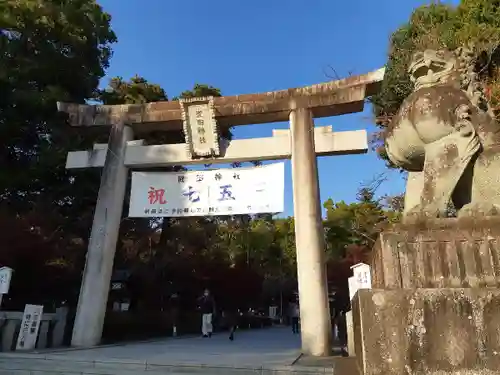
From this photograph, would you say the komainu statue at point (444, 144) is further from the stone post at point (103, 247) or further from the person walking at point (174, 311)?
the person walking at point (174, 311)

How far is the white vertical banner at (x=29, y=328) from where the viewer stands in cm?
797

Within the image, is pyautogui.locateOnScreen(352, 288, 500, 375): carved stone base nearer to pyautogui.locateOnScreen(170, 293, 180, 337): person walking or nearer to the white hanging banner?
the white hanging banner

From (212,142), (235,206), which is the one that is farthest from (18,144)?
(235,206)

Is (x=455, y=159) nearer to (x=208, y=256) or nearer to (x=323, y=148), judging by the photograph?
(x=323, y=148)

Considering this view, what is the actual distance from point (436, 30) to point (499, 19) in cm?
166

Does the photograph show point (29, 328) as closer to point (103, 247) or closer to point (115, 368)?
point (103, 247)

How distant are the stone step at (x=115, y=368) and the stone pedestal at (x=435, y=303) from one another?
150 inches

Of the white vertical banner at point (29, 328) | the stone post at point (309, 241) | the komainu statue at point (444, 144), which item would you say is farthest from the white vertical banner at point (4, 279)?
the komainu statue at point (444, 144)

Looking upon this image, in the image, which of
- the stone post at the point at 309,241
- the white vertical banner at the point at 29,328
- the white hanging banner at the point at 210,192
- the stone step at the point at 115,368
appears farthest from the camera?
the white hanging banner at the point at 210,192

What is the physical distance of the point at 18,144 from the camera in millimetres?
12750

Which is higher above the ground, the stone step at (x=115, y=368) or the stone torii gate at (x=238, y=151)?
the stone torii gate at (x=238, y=151)

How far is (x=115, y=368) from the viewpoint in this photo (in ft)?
20.0

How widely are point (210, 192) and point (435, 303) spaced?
24.9 feet

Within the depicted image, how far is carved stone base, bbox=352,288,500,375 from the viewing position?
6.84 feet
